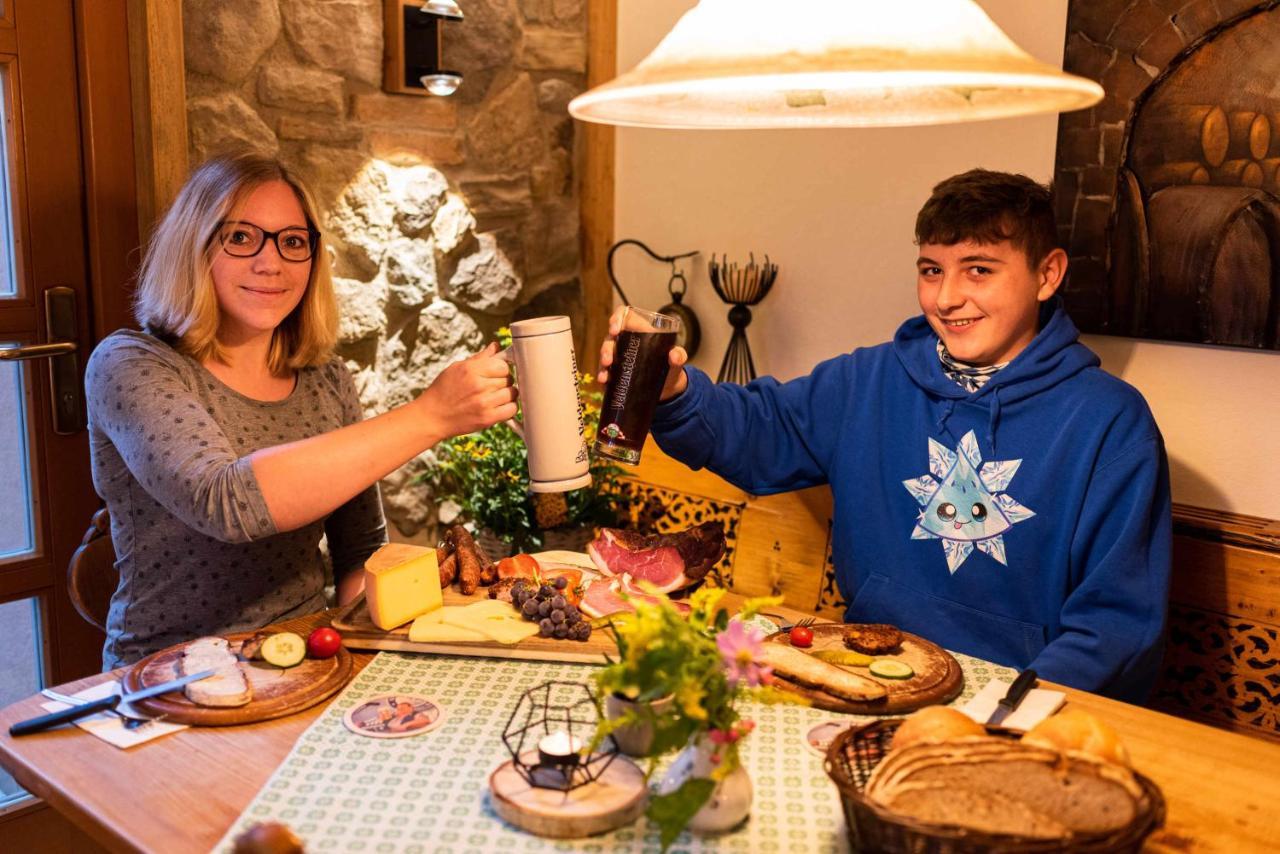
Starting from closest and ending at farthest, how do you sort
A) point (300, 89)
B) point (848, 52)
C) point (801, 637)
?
1. point (848, 52)
2. point (801, 637)
3. point (300, 89)

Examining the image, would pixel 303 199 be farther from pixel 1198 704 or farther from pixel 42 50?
pixel 1198 704

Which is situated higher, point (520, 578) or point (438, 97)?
point (438, 97)

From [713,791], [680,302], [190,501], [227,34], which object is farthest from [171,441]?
[680,302]

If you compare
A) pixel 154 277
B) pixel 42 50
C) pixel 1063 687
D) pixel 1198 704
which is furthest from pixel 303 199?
pixel 1198 704

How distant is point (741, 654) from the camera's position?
3.46 feet

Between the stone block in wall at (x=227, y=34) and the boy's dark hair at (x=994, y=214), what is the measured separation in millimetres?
1556

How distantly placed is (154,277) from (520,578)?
2.74 ft

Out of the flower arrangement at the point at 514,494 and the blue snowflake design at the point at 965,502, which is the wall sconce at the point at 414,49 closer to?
the flower arrangement at the point at 514,494

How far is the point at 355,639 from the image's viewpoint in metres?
1.60

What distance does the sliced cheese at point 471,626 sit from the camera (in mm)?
1571

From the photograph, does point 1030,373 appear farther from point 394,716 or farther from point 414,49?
point 414,49

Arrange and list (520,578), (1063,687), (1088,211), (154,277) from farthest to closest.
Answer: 1. (1088,211)
2. (154,277)
3. (520,578)
4. (1063,687)

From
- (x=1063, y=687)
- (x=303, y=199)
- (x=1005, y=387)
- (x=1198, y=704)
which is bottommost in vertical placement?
(x=1198, y=704)

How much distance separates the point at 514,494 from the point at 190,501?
1.20 m
